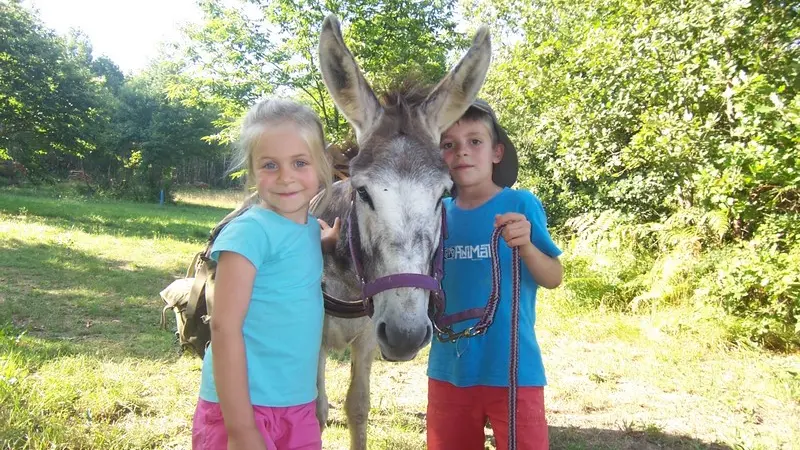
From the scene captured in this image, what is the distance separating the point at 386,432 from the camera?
4238 mm

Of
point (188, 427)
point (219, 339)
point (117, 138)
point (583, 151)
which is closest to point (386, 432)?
point (188, 427)

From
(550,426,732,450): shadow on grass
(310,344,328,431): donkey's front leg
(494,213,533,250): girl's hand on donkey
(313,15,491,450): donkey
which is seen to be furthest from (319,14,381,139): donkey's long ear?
(550,426,732,450): shadow on grass

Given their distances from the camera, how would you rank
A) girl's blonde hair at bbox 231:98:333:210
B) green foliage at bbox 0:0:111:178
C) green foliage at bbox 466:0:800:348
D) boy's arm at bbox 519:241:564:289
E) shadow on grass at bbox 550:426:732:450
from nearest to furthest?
girl's blonde hair at bbox 231:98:333:210 < boy's arm at bbox 519:241:564:289 < shadow on grass at bbox 550:426:732:450 < green foliage at bbox 466:0:800:348 < green foliage at bbox 0:0:111:178

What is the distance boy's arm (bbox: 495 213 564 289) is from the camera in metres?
2.15

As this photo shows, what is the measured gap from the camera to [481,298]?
2.53 m

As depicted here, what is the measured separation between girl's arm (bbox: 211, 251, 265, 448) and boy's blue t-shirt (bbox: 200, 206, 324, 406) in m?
0.12

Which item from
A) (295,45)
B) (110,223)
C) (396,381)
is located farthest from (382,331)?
(110,223)

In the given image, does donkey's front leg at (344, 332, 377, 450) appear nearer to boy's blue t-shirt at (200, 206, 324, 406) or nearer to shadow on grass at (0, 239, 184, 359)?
boy's blue t-shirt at (200, 206, 324, 406)

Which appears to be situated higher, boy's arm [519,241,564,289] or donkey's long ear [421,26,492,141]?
donkey's long ear [421,26,492,141]

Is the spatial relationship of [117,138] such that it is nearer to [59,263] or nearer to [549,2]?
[59,263]

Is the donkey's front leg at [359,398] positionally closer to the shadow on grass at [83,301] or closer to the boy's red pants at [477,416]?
the boy's red pants at [477,416]

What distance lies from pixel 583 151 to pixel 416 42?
8.17 metres

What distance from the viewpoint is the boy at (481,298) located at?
7.80 ft

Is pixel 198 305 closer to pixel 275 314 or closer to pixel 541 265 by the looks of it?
pixel 275 314
